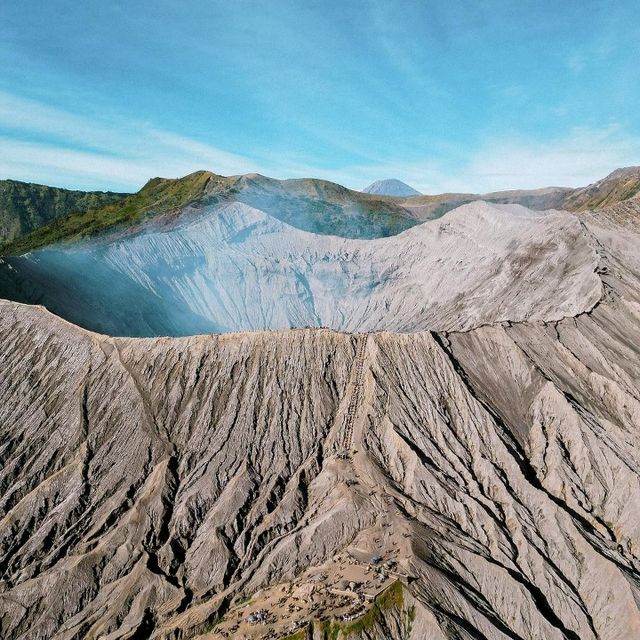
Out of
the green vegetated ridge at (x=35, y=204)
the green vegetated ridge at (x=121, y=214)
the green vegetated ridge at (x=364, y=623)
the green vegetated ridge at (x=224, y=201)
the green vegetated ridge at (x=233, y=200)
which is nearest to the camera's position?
the green vegetated ridge at (x=364, y=623)

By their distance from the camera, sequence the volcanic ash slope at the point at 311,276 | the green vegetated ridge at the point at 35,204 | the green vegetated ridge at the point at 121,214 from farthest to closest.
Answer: the green vegetated ridge at the point at 35,204 → the green vegetated ridge at the point at 121,214 → the volcanic ash slope at the point at 311,276

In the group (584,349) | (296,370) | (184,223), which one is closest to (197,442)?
(296,370)

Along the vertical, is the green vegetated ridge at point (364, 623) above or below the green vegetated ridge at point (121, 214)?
below

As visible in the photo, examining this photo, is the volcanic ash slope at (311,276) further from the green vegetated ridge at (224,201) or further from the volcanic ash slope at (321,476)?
the volcanic ash slope at (321,476)

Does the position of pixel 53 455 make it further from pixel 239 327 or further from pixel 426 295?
pixel 426 295

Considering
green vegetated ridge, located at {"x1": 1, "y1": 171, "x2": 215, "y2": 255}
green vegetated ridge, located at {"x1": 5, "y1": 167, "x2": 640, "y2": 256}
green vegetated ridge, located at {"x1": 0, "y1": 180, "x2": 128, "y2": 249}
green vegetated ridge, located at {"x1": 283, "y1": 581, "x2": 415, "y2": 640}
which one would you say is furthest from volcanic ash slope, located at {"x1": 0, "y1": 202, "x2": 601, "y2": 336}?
green vegetated ridge, located at {"x1": 0, "y1": 180, "x2": 128, "y2": 249}

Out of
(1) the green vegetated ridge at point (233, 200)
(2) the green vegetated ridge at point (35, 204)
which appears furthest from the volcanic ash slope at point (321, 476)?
(2) the green vegetated ridge at point (35, 204)
